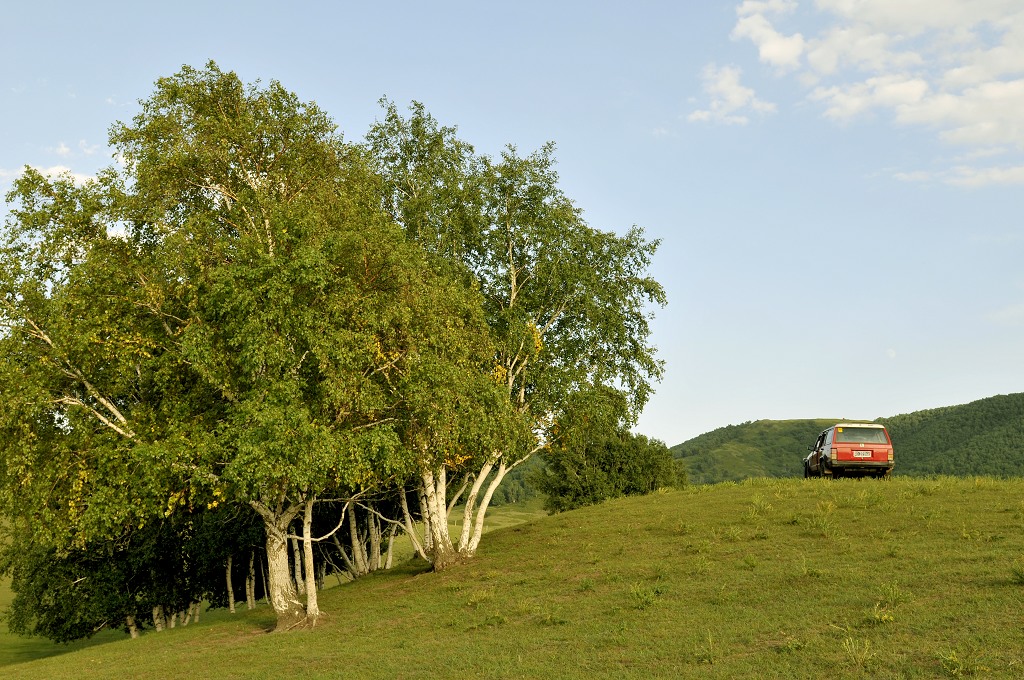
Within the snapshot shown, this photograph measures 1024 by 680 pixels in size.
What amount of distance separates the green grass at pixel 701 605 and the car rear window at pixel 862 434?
2112mm

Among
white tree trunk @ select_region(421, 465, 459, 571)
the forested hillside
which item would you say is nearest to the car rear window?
white tree trunk @ select_region(421, 465, 459, 571)

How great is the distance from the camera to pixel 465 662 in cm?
1669

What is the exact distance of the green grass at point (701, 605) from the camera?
14.2 metres

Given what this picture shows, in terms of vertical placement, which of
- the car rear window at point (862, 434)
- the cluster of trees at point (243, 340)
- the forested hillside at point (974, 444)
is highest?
the cluster of trees at point (243, 340)

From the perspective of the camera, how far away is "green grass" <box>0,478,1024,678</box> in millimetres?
14156

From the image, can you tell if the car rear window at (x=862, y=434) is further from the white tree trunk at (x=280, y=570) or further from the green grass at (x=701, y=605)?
the white tree trunk at (x=280, y=570)

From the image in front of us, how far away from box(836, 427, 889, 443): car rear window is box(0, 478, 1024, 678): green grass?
211 cm

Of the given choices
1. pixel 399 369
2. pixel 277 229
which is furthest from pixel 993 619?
pixel 277 229

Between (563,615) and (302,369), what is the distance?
1081cm

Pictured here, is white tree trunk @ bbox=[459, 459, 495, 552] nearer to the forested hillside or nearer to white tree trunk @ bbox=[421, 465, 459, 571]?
white tree trunk @ bbox=[421, 465, 459, 571]

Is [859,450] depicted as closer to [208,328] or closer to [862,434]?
[862,434]

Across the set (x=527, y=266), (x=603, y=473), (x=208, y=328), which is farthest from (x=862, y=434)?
(x=603, y=473)

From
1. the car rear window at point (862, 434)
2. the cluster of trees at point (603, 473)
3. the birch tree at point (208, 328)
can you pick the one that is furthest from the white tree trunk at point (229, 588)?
the car rear window at point (862, 434)

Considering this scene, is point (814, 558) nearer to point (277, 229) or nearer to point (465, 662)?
point (465, 662)
